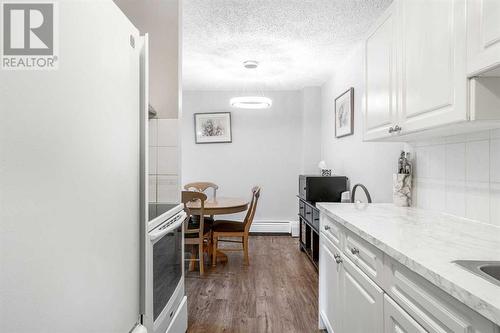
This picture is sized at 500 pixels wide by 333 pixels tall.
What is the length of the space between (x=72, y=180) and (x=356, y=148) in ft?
10.6

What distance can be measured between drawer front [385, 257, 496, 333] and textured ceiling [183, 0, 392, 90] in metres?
2.17

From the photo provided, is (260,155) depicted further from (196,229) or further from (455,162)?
(455,162)

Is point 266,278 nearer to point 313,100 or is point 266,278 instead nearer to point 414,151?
point 414,151

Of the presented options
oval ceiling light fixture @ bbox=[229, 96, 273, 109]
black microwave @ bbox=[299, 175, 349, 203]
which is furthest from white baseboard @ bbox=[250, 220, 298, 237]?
oval ceiling light fixture @ bbox=[229, 96, 273, 109]

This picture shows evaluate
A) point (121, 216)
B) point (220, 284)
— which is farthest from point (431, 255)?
point (220, 284)

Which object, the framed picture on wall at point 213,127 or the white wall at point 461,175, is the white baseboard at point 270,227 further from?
the white wall at point 461,175

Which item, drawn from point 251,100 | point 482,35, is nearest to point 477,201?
point 482,35

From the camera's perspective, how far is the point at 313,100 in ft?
16.7

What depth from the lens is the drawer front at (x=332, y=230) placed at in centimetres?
180

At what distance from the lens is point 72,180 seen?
67cm

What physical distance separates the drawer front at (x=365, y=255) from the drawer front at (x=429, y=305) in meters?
0.07

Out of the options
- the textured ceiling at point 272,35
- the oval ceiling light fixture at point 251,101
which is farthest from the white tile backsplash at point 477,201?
the oval ceiling light fixture at point 251,101

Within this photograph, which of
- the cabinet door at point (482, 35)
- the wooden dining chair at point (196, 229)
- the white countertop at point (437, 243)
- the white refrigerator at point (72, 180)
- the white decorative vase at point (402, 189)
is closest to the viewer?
the white refrigerator at point (72, 180)

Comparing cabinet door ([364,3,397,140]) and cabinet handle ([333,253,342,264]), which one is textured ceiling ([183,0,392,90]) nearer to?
cabinet door ([364,3,397,140])
